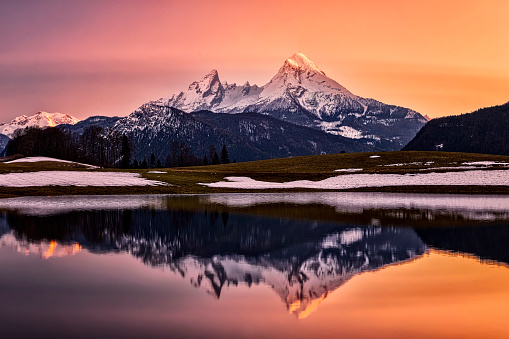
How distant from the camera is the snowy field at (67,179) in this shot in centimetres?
7238

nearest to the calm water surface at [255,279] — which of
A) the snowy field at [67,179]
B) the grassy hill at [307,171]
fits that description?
the grassy hill at [307,171]

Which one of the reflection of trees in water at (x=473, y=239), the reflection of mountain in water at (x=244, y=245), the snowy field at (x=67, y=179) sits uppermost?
the snowy field at (x=67, y=179)

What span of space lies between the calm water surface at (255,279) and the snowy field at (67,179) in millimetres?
40916

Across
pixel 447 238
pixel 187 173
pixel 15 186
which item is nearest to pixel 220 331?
pixel 447 238

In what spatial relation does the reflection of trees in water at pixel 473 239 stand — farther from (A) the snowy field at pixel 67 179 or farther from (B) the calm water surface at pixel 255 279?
(A) the snowy field at pixel 67 179

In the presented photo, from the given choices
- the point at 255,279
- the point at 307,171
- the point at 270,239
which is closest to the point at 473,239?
the point at 270,239

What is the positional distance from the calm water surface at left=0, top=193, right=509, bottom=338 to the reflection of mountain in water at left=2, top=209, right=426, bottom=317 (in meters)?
0.09

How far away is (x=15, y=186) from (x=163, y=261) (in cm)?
5711

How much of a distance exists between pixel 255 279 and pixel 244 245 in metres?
7.74

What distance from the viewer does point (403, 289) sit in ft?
52.8

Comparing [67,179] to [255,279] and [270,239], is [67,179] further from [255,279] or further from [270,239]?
[255,279]

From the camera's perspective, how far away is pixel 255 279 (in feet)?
57.5

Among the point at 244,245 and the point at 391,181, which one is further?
the point at 391,181

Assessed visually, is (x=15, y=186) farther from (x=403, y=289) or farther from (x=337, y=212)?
(x=403, y=289)
